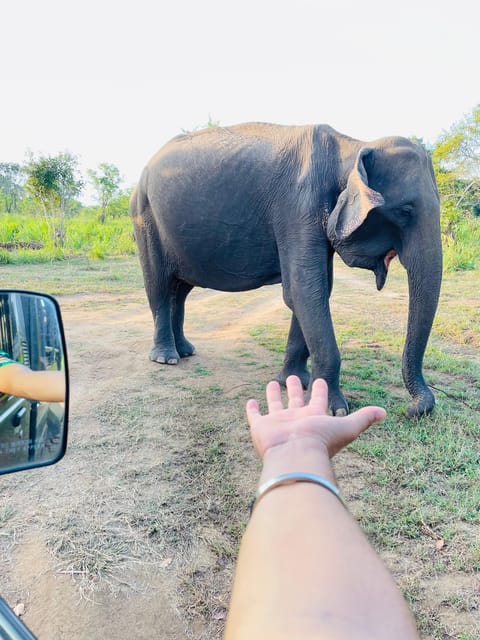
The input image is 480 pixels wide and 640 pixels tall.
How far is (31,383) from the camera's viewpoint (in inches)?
47.1

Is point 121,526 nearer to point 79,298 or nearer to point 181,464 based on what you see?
point 181,464

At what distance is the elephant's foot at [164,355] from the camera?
443cm

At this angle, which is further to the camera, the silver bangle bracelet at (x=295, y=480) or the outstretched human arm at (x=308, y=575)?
the silver bangle bracelet at (x=295, y=480)

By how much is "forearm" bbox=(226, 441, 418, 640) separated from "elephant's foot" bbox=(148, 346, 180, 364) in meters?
3.72

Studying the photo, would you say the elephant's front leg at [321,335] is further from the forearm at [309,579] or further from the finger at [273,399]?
the forearm at [309,579]

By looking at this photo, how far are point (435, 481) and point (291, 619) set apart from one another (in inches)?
86.4

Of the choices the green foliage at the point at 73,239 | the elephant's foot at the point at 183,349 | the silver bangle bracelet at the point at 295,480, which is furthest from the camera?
the green foliage at the point at 73,239

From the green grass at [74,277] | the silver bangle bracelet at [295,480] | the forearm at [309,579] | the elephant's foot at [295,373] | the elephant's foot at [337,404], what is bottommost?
the green grass at [74,277]

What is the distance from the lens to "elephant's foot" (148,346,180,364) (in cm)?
443

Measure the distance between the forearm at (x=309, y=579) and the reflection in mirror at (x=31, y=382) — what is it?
0.67m

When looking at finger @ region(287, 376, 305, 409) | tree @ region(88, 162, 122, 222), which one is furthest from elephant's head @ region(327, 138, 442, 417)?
tree @ region(88, 162, 122, 222)

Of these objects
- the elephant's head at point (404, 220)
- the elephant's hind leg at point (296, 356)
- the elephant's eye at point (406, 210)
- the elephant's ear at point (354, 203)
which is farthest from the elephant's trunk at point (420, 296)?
the elephant's hind leg at point (296, 356)

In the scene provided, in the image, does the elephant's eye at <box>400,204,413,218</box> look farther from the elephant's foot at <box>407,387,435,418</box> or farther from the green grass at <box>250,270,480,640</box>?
the green grass at <box>250,270,480,640</box>

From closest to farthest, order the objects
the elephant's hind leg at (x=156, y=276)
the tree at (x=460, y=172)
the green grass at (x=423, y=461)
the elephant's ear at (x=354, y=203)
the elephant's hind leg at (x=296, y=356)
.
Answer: the green grass at (x=423, y=461), the elephant's ear at (x=354, y=203), the elephant's hind leg at (x=296, y=356), the elephant's hind leg at (x=156, y=276), the tree at (x=460, y=172)
